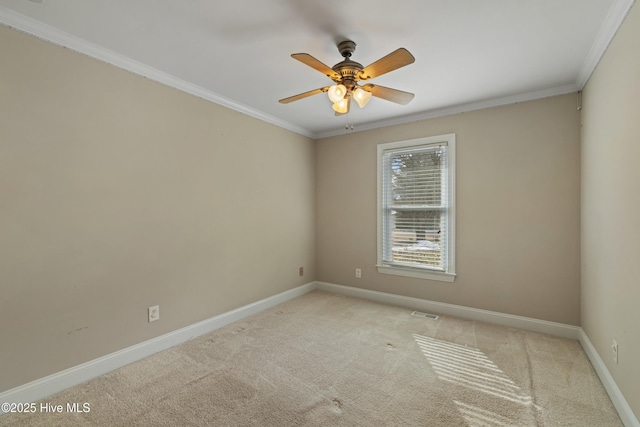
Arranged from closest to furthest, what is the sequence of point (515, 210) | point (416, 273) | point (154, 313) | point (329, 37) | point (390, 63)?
point (390, 63) < point (329, 37) < point (154, 313) < point (515, 210) < point (416, 273)

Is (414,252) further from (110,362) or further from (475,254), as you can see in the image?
(110,362)

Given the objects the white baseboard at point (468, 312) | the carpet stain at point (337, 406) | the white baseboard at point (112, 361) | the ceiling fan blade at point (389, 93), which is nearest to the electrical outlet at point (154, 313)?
the white baseboard at point (112, 361)

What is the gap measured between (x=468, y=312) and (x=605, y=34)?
107 inches

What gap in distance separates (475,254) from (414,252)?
0.69m

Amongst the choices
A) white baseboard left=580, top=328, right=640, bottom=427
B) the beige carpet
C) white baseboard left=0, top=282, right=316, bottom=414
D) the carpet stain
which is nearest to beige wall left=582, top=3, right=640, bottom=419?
white baseboard left=580, top=328, right=640, bottom=427

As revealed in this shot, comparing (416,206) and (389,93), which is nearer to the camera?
(389,93)

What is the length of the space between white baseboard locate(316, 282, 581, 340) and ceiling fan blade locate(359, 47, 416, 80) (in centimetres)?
276

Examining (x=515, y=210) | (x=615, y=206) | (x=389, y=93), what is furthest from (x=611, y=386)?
(x=389, y=93)

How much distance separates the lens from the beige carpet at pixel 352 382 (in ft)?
5.67

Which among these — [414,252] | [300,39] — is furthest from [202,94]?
[414,252]

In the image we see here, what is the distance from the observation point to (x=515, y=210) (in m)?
3.03

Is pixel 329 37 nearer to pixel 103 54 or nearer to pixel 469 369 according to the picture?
pixel 103 54

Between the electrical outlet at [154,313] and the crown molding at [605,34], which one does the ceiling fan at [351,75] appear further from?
the electrical outlet at [154,313]

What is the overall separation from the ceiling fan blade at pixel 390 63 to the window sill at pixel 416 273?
8.12 ft
